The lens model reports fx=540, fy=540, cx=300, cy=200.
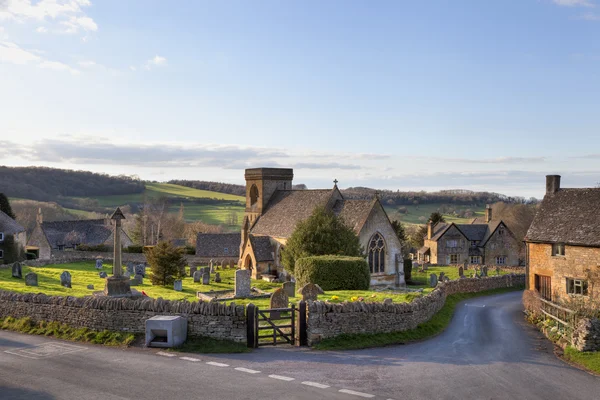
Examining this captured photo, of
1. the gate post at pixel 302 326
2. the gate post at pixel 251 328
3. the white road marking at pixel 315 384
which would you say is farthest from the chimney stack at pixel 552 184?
the white road marking at pixel 315 384

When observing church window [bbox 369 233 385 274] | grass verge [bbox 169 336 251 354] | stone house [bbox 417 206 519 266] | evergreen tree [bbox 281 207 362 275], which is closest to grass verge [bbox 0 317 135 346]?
grass verge [bbox 169 336 251 354]

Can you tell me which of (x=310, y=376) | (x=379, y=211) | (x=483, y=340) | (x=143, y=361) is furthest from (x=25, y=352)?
(x=379, y=211)

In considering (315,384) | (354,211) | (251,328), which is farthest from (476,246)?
(315,384)

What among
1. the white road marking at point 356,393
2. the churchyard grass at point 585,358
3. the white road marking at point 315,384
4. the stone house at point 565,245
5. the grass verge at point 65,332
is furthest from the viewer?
the stone house at point 565,245

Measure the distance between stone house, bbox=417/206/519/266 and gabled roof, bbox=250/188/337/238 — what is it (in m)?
30.0

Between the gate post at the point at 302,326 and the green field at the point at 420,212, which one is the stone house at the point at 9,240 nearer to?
the gate post at the point at 302,326

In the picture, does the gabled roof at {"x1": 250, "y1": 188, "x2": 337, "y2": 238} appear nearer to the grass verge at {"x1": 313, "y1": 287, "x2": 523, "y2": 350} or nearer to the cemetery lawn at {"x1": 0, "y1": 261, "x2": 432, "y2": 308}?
the cemetery lawn at {"x1": 0, "y1": 261, "x2": 432, "y2": 308}

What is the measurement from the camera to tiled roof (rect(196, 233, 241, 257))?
71438 mm

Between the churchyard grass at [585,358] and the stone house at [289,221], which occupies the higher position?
the stone house at [289,221]

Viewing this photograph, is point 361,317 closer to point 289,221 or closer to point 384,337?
point 384,337

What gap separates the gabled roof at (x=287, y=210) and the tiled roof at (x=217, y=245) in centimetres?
1184

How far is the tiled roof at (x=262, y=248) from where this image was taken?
5469 centimetres

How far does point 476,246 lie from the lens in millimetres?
83000

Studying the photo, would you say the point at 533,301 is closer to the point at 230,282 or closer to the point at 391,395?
the point at 391,395
